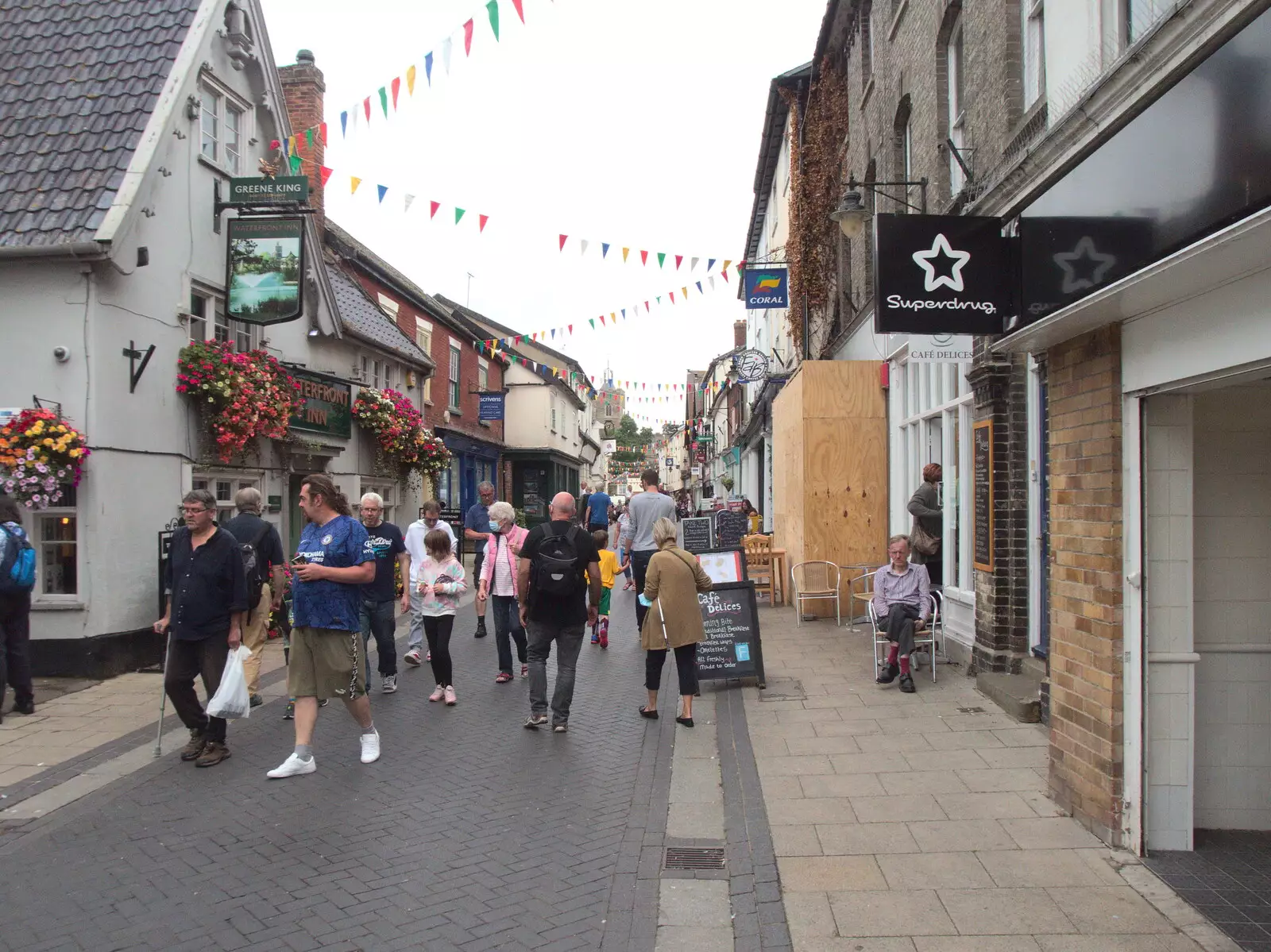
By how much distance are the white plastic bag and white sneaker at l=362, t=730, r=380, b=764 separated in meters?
0.81

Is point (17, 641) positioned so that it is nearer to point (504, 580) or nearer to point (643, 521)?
point (504, 580)

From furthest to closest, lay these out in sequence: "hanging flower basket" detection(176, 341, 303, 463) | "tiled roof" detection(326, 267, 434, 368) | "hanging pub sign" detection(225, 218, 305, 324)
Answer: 1. "tiled roof" detection(326, 267, 434, 368)
2. "hanging pub sign" detection(225, 218, 305, 324)
3. "hanging flower basket" detection(176, 341, 303, 463)

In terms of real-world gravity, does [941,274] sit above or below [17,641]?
above

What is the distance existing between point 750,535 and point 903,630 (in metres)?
7.10

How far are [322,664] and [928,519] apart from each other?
6439 millimetres

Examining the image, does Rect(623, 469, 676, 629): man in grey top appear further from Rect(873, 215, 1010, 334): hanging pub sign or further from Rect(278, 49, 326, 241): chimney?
Rect(278, 49, 326, 241): chimney

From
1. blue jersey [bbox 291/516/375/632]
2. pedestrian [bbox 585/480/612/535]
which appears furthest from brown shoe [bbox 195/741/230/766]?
pedestrian [bbox 585/480/612/535]

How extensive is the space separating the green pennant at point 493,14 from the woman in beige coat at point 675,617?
4.82 metres

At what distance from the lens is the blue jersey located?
6137 mm

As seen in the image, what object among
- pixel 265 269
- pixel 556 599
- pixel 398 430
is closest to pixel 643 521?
pixel 556 599

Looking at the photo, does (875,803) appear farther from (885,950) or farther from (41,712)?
(41,712)

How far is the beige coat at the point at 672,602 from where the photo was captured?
24.1 feet

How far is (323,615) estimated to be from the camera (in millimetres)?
6145

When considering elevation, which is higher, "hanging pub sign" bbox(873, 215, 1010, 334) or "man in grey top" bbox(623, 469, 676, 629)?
"hanging pub sign" bbox(873, 215, 1010, 334)
